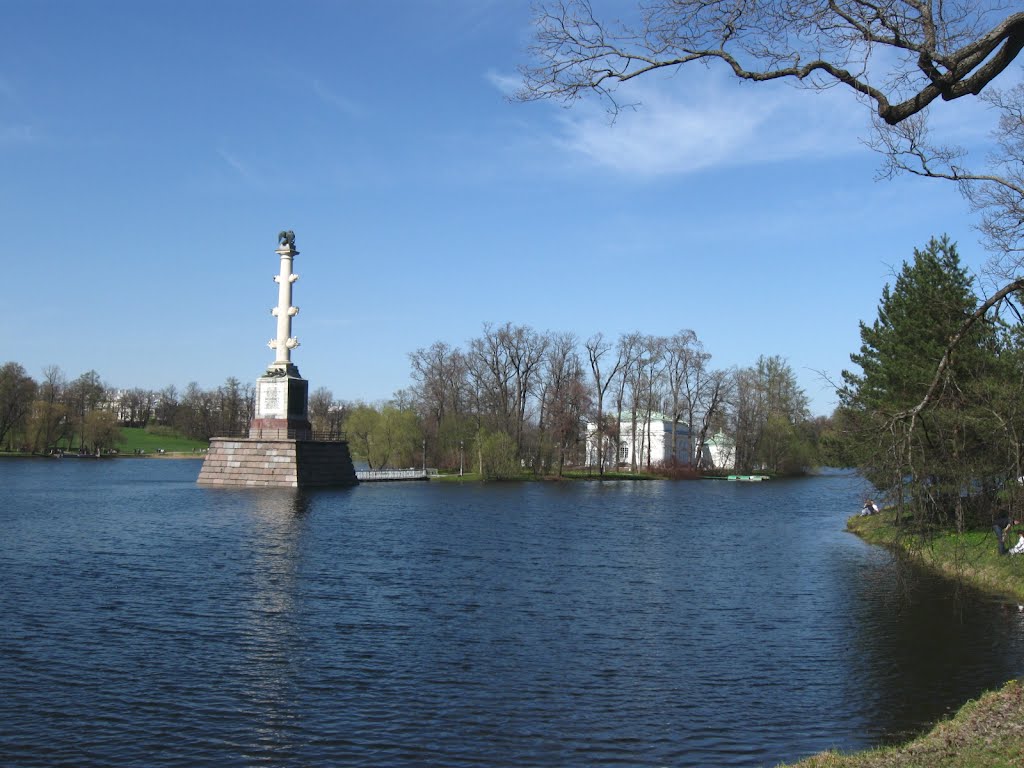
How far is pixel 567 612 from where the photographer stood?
20.4 m

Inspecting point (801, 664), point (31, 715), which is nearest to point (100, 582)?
point (31, 715)

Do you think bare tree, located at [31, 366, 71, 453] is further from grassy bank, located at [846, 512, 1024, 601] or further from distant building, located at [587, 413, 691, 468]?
grassy bank, located at [846, 512, 1024, 601]

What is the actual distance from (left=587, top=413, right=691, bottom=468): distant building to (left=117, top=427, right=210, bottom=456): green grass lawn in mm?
59392

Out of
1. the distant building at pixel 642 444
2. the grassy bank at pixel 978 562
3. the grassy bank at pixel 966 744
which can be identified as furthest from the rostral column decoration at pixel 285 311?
the grassy bank at pixel 966 744

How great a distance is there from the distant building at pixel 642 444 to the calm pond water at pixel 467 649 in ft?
169

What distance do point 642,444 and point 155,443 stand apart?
75.7 m

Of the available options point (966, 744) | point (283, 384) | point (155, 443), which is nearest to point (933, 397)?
point (966, 744)

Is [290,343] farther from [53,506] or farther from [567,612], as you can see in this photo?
[567,612]

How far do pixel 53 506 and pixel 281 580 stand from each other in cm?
2690

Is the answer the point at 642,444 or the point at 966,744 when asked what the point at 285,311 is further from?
the point at 966,744

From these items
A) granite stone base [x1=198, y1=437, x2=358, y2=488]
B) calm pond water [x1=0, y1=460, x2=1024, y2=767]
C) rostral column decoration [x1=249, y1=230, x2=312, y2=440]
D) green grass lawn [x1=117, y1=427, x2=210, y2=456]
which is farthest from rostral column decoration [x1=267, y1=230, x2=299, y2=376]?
green grass lawn [x1=117, y1=427, x2=210, y2=456]

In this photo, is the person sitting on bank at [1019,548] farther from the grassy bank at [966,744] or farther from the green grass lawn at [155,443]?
the green grass lawn at [155,443]

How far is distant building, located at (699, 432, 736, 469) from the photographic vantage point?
98.6 meters

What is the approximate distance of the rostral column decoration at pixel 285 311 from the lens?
194 ft
